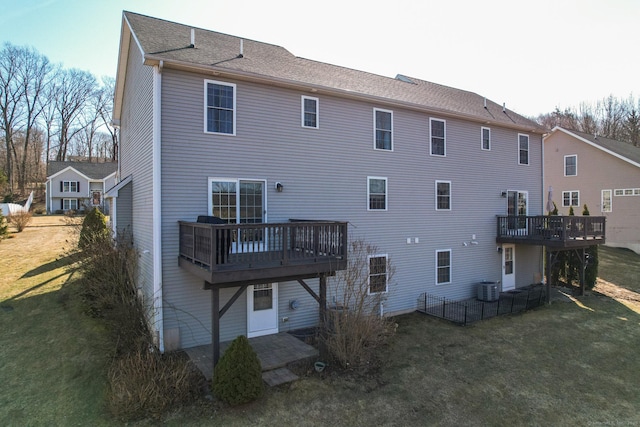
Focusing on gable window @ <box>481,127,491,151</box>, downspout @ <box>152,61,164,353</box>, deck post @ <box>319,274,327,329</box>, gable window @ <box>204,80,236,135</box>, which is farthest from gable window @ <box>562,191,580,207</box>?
downspout @ <box>152,61,164,353</box>

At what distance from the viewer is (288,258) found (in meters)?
8.12

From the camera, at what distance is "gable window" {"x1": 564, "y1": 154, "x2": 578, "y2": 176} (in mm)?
25547

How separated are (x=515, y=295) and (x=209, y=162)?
13.3 metres

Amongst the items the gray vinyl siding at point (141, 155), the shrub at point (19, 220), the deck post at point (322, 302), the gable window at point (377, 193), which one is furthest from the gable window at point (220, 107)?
the shrub at point (19, 220)

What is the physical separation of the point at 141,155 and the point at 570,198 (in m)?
27.6

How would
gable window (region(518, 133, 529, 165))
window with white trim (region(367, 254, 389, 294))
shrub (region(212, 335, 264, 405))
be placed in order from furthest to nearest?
gable window (region(518, 133, 529, 165))
window with white trim (region(367, 254, 389, 294))
shrub (region(212, 335, 264, 405))

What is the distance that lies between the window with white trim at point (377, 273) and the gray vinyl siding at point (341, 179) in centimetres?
32

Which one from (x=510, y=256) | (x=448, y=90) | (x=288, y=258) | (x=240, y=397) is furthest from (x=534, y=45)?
(x=240, y=397)

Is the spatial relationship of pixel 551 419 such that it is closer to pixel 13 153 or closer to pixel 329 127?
pixel 329 127

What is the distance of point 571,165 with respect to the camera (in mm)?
25812

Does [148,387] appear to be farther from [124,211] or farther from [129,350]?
[124,211]

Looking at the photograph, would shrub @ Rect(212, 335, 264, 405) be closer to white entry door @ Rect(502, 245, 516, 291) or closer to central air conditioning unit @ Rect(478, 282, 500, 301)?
central air conditioning unit @ Rect(478, 282, 500, 301)

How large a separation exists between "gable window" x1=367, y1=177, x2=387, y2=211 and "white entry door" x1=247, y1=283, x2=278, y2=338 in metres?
4.36

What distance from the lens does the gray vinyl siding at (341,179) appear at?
923cm
